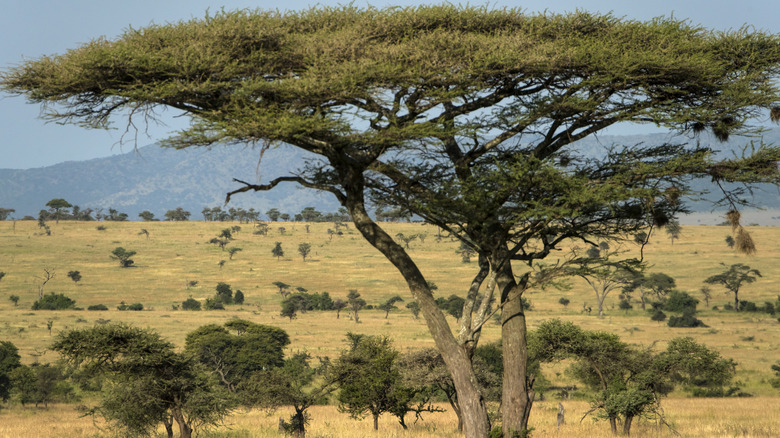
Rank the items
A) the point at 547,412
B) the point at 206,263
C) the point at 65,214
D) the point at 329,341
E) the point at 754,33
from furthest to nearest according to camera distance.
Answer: the point at 65,214 < the point at 206,263 < the point at 329,341 < the point at 547,412 < the point at 754,33

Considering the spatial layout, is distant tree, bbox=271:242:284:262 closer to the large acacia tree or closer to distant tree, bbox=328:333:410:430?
distant tree, bbox=328:333:410:430

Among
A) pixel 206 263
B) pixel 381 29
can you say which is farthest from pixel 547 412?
pixel 206 263

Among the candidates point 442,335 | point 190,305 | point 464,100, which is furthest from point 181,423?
point 190,305

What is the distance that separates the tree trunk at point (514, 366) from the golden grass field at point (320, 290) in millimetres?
6791

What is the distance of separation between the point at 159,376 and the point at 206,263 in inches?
3848

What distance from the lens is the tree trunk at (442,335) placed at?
45.4 feet

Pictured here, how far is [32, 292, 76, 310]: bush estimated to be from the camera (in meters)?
76.3

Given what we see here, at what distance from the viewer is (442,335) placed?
1408cm

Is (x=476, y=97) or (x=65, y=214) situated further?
(x=65, y=214)

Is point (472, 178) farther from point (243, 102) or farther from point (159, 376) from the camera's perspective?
point (159, 376)

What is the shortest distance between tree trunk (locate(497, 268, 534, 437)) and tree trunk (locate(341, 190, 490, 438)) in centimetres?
102

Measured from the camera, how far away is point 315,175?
642 inches

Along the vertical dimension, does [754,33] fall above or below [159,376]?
above

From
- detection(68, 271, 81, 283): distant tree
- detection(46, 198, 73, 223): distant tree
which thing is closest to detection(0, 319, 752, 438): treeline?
detection(68, 271, 81, 283): distant tree
